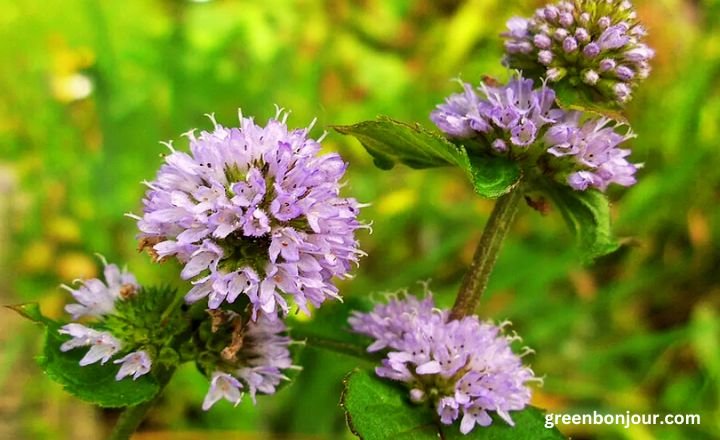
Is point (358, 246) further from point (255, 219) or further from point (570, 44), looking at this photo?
point (570, 44)

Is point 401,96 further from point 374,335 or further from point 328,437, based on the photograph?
point 374,335

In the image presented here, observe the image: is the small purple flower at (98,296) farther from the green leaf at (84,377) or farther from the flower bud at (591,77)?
the flower bud at (591,77)

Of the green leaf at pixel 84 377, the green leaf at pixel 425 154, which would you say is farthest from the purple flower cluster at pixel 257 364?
the green leaf at pixel 425 154

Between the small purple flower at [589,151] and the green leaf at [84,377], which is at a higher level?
the small purple flower at [589,151]

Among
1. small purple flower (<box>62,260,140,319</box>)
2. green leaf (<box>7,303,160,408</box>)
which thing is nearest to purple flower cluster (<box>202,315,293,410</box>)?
green leaf (<box>7,303,160,408</box>)

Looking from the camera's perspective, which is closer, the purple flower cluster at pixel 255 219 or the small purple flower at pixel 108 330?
the purple flower cluster at pixel 255 219

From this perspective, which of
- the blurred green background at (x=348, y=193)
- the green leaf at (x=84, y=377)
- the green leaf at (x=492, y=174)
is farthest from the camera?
the blurred green background at (x=348, y=193)

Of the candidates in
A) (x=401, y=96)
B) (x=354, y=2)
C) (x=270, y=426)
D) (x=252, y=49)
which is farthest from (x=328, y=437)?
(x=354, y=2)
